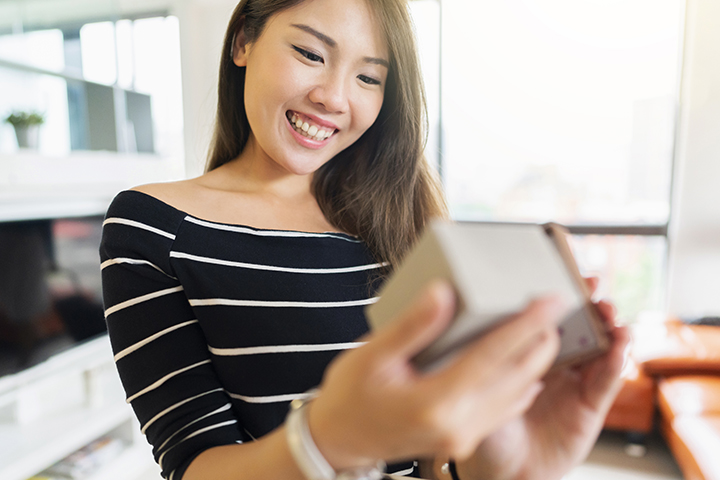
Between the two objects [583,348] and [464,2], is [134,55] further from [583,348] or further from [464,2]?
[583,348]

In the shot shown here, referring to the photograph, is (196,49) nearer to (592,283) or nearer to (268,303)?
(268,303)

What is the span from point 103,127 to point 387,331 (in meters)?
2.72

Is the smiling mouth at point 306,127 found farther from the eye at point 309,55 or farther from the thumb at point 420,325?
the thumb at point 420,325

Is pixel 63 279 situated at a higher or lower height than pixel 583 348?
lower

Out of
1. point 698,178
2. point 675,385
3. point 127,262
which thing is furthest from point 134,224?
point 698,178

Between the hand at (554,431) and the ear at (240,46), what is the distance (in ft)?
2.27

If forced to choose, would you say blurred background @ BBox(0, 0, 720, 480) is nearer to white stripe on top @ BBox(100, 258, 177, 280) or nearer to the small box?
white stripe on top @ BBox(100, 258, 177, 280)

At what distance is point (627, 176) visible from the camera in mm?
3379

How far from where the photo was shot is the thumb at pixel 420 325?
1.00 feet

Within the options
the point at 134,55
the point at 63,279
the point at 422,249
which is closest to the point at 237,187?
the point at 422,249

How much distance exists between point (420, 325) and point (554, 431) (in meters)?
0.36

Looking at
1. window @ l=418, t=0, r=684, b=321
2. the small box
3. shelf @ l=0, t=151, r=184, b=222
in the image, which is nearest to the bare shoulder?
the small box

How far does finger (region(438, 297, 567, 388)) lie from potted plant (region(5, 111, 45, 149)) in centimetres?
226

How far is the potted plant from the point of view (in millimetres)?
2039
